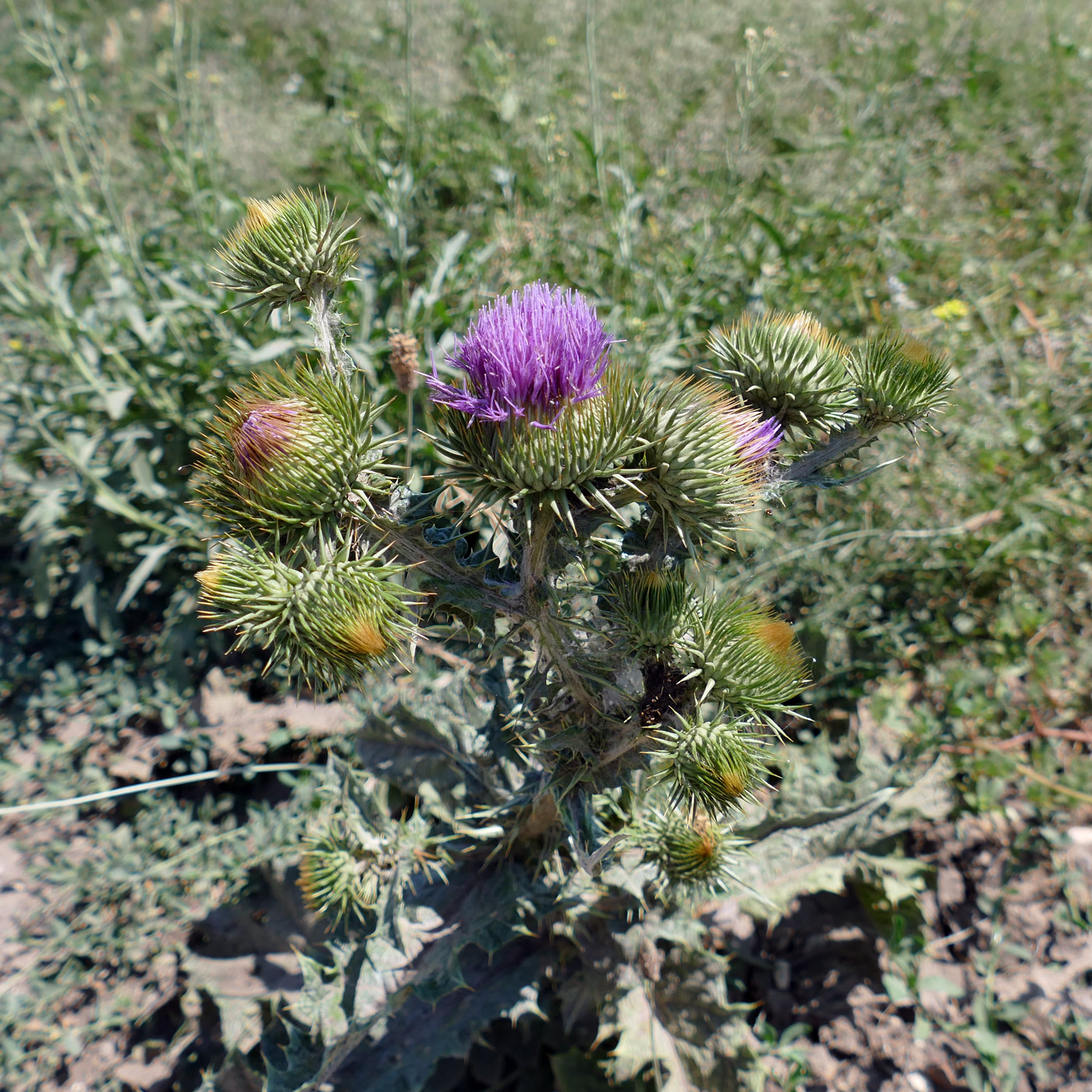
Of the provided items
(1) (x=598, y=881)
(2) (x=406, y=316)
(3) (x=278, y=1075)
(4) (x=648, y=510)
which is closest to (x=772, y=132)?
(2) (x=406, y=316)

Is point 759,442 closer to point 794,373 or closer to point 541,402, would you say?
point 794,373

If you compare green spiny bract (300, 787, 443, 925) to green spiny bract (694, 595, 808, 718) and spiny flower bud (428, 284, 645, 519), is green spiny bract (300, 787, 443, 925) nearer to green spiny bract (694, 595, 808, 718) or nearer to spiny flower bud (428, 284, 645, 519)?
green spiny bract (694, 595, 808, 718)

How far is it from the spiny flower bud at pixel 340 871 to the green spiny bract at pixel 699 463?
1.46 metres

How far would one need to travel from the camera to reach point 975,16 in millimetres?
6059

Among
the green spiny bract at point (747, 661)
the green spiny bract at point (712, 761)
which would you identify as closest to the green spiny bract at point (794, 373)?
the green spiny bract at point (747, 661)

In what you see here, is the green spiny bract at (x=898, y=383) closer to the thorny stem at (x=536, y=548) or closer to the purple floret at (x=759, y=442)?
the purple floret at (x=759, y=442)

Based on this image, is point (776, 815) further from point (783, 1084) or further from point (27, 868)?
point (27, 868)

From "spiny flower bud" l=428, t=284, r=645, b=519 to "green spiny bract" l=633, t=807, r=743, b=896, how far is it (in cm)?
99

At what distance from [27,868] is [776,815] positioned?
3106 mm

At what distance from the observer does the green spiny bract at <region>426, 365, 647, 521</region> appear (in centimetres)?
154

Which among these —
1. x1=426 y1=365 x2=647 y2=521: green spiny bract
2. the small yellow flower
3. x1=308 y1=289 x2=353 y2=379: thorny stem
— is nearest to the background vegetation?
the small yellow flower

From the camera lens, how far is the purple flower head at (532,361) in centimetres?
154

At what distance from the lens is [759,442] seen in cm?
172

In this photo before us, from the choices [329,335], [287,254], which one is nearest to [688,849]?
[329,335]
